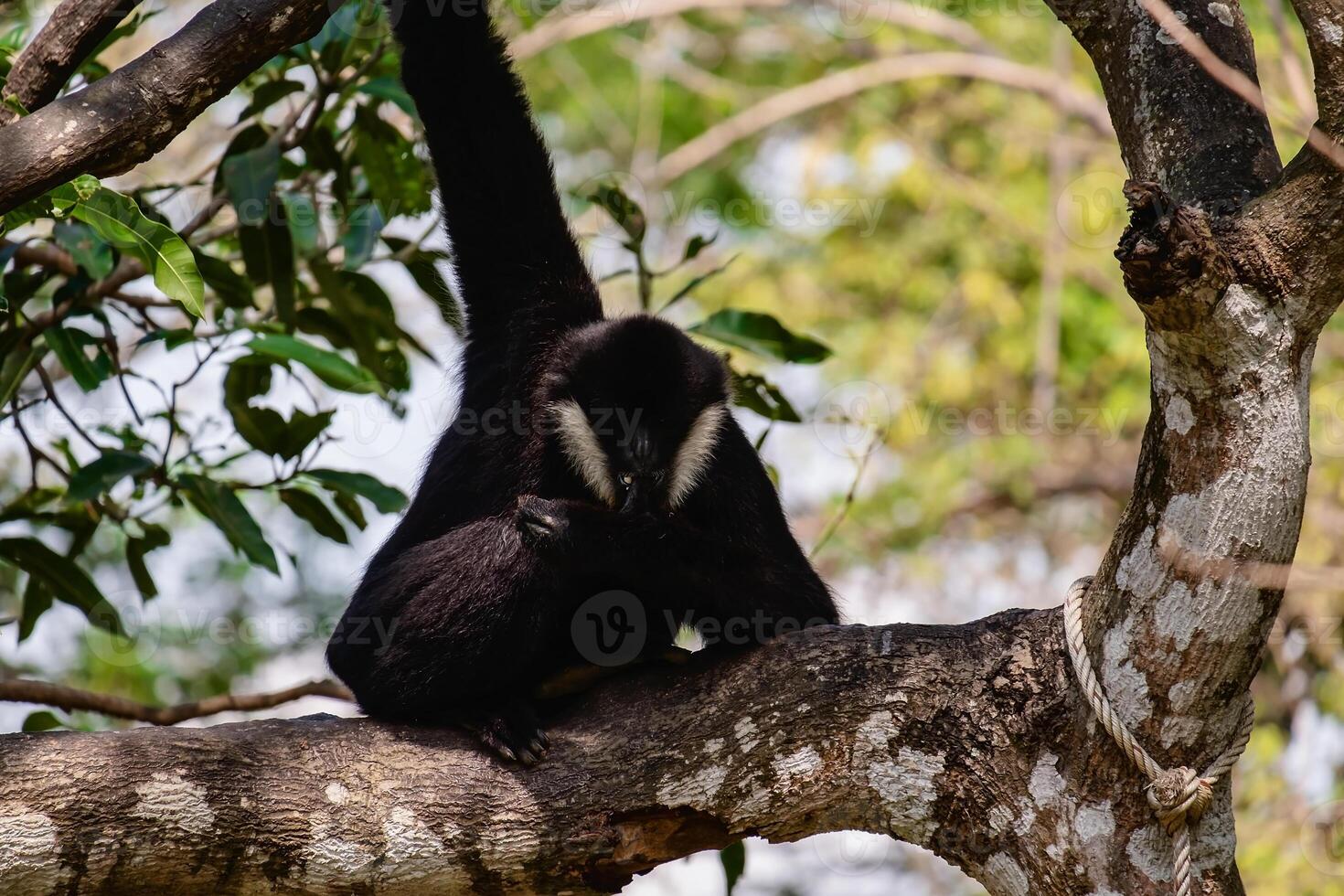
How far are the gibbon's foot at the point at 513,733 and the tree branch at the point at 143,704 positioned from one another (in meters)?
1.29

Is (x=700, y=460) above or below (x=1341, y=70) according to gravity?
below

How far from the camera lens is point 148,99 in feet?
10.9

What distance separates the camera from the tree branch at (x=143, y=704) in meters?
4.31

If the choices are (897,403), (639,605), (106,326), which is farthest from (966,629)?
(897,403)

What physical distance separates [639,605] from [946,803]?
3.89ft

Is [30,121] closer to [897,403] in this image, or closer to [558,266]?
[558,266]

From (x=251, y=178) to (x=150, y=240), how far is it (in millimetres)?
963

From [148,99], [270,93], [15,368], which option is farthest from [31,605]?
[148,99]

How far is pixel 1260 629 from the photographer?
306 cm

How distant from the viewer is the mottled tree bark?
2.97 m

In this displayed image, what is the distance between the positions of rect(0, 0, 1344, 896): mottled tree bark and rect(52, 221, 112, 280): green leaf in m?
1.66
